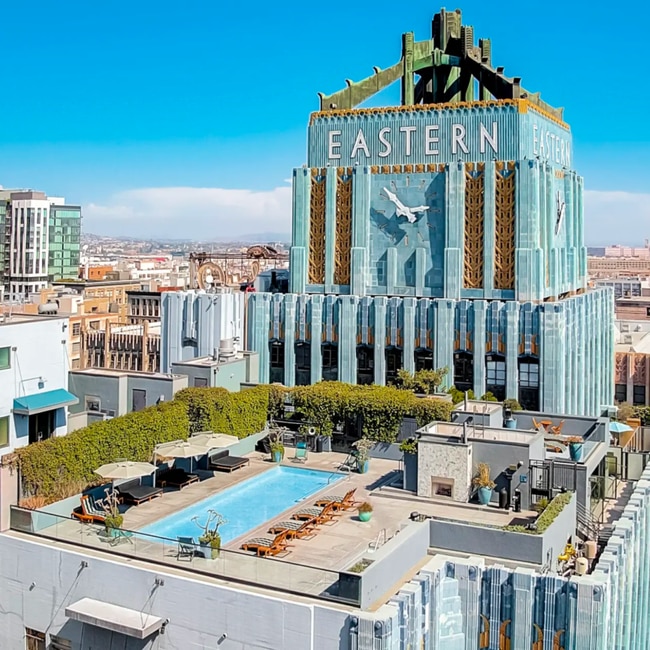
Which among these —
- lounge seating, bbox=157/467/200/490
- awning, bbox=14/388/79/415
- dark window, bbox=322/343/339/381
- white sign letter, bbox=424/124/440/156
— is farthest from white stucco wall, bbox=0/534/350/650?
white sign letter, bbox=424/124/440/156

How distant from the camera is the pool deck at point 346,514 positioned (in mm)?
26625

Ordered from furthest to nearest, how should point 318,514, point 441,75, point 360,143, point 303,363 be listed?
point 441,75, point 303,363, point 360,143, point 318,514

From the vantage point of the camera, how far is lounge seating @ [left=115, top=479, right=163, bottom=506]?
3162cm

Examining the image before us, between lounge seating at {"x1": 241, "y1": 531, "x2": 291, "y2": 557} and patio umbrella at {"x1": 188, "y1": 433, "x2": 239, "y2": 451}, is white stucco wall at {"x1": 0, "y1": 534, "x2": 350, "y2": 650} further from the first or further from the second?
patio umbrella at {"x1": 188, "y1": 433, "x2": 239, "y2": 451}

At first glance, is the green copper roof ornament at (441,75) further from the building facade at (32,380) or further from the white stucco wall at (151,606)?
the white stucco wall at (151,606)

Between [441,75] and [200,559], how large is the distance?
58.5 metres

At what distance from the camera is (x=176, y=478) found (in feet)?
112

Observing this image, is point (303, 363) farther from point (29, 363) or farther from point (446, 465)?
point (446, 465)

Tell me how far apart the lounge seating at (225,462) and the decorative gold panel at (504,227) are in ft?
94.8

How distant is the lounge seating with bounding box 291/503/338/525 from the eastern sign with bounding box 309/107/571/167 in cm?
3701

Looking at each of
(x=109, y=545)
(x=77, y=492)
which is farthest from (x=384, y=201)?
(x=109, y=545)

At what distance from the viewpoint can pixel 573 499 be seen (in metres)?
29.1

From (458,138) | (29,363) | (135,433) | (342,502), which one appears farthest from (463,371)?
(29,363)

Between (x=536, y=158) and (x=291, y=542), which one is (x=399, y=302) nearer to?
(x=536, y=158)
